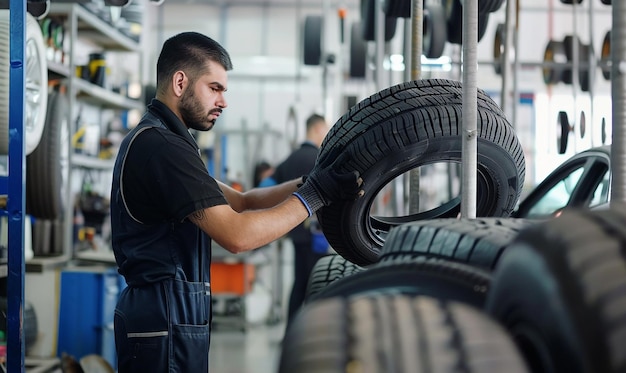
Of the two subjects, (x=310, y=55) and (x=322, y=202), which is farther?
(x=310, y=55)

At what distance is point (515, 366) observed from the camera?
0.82 meters

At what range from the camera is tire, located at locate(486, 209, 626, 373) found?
2.58 feet

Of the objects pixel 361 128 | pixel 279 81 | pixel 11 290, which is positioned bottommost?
pixel 11 290

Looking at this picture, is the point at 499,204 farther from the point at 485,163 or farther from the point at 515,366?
the point at 515,366

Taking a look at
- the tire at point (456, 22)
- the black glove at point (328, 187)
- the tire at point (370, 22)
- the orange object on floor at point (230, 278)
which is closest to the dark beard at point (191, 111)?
the black glove at point (328, 187)

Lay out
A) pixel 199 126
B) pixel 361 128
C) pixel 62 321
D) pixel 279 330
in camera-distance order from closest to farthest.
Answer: pixel 361 128 < pixel 199 126 < pixel 62 321 < pixel 279 330

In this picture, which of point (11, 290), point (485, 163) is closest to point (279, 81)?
point (11, 290)

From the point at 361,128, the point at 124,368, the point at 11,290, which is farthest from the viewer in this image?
the point at 11,290

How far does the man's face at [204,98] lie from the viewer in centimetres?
240

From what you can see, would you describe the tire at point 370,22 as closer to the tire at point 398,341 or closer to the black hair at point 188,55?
the black hair at point 188,55

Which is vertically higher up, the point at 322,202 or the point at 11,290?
the point at 322,202

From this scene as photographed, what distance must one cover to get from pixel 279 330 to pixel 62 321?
299cm

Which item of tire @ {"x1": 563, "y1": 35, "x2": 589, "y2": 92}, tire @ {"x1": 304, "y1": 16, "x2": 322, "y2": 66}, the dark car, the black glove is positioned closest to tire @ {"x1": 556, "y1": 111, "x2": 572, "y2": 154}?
the dark car

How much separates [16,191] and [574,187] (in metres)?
2.10
